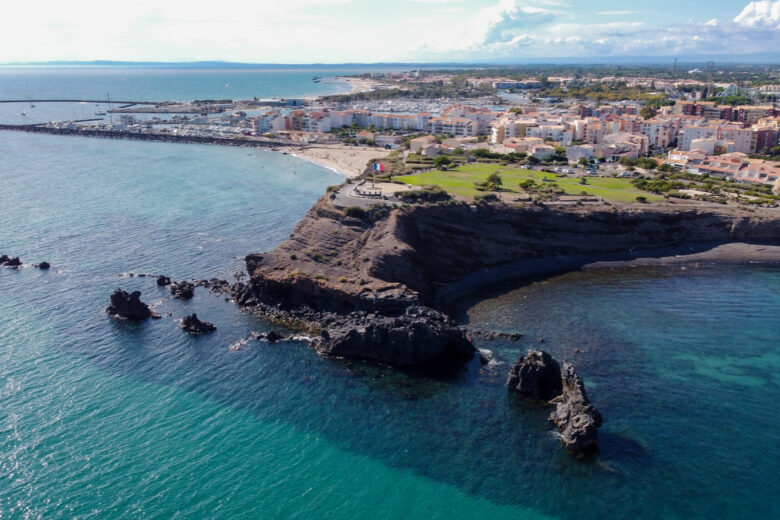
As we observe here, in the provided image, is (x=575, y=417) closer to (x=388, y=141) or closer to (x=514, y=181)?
(x=514, y=181)

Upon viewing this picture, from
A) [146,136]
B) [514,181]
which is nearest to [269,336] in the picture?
[514,181]

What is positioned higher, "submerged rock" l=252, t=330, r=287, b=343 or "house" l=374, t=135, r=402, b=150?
"house" l=374, t=135, r=402, b=150

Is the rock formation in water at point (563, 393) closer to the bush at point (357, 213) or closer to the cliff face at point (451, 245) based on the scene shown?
the cliff face at point (451, 245)

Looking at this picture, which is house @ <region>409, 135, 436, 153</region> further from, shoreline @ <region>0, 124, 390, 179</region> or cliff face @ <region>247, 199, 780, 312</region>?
cliff face @ <region>247, 199, 780, 312</region>

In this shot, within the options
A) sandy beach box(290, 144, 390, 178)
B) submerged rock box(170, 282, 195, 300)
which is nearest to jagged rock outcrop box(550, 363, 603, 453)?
submerged rock box(170, 282, 195, 300)

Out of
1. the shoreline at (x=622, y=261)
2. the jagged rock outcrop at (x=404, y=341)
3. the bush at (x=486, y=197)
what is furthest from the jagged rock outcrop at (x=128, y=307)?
the bush at (x=486, y=197)

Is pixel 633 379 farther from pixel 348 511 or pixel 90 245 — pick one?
pixel 90 245
